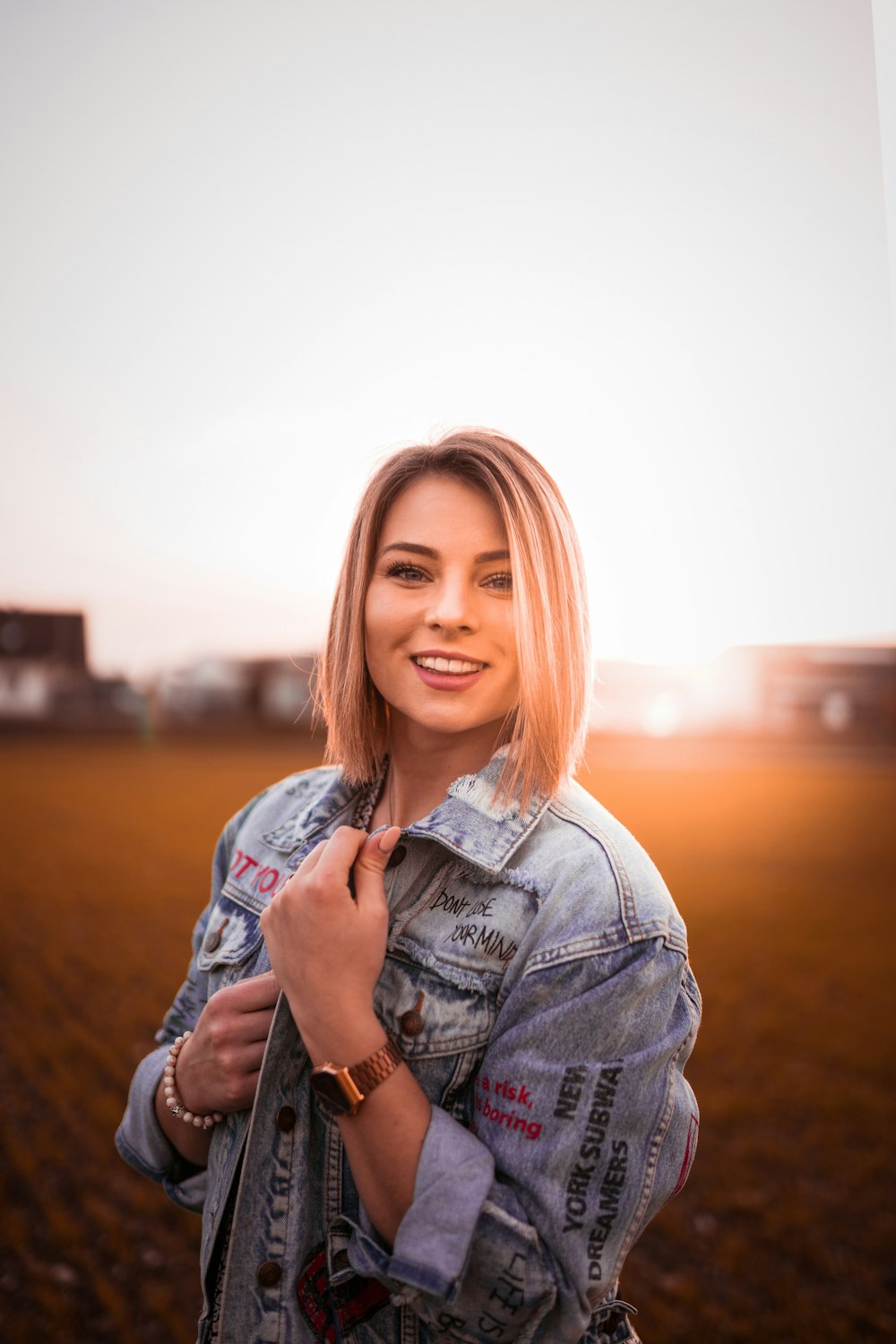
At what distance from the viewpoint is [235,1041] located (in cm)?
168

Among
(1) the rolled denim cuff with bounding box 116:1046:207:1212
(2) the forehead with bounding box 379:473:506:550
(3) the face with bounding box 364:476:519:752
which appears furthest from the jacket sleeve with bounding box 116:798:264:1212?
(2) the forehead with bounding box 379:473:506:550

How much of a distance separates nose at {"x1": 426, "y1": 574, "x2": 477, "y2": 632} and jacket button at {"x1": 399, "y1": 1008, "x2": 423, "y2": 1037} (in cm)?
75

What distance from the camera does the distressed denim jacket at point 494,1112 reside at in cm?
134

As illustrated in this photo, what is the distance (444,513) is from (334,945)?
916mm

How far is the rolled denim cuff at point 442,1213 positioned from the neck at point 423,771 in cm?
73

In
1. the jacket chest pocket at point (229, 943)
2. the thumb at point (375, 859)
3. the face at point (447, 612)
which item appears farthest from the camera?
the jacket chest pocket at point (229, 943)

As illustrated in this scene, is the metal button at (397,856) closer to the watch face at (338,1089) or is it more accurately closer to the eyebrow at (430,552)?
the watch face at (338,1089)

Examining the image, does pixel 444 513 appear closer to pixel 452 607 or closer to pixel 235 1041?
pixel 452 607

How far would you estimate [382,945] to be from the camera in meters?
1.47

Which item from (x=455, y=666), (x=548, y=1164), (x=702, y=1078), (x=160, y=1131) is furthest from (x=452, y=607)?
(x=702, y=1078)

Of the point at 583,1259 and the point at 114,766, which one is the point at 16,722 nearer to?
the point at 114,766

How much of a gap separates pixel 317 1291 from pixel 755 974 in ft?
33.4

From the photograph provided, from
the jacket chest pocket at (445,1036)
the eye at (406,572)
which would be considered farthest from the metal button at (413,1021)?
the eye at (406,572)

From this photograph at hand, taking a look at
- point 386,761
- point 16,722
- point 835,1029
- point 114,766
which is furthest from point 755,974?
point 16,722
